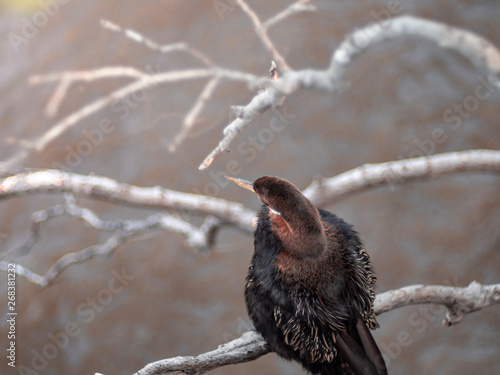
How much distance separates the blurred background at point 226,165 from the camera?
182 cm

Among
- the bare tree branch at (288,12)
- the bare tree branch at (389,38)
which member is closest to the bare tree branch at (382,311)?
the bare tree branch at (389,38)

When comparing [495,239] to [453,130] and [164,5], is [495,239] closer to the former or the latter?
[453,130]

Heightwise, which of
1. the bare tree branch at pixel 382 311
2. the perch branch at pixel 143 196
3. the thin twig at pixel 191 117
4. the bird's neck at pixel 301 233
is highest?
the thin twig at pixel 191 117

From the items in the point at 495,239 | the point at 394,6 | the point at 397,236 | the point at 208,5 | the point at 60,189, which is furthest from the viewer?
the point at 208,5

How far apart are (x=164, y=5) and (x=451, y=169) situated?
55.7 inches

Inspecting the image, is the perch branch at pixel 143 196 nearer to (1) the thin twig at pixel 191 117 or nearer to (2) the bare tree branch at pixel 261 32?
(1) the thin twig at pixel 191 117

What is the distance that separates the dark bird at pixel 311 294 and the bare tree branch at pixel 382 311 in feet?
0.24

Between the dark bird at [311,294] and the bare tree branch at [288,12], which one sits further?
the bare tree branch at [288,12]

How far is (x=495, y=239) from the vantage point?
174 centimetres

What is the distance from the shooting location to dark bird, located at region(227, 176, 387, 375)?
1081 mm

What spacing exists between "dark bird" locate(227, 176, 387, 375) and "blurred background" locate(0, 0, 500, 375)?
691mm

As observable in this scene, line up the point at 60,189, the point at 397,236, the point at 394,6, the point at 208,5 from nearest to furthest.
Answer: the point at 60,189 → the point at 397,236 → the point at 394,6 → the point at 208,5

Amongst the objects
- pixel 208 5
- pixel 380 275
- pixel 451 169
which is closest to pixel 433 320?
pixel 380 275

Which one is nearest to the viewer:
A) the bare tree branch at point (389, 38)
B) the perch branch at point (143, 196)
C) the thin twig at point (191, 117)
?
the perch branch at point (143, 196)
